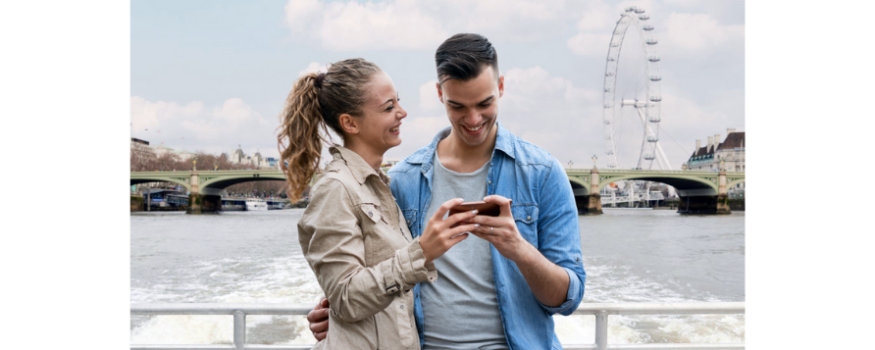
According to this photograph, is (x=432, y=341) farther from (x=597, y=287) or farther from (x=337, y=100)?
(x=597, y=287)

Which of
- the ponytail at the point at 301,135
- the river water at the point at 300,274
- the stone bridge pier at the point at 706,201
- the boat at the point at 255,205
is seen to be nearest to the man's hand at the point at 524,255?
the ponytail at the point at 301,135

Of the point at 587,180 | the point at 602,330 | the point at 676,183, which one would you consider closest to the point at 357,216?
the point at 602,330

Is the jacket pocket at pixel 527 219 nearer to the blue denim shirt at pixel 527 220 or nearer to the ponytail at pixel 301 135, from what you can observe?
the blue denim shirt at pixel 527 220

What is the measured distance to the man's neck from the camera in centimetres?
173

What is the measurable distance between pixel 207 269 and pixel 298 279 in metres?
Answer: 7.00

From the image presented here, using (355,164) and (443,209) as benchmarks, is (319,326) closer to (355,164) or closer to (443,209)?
(355,164)

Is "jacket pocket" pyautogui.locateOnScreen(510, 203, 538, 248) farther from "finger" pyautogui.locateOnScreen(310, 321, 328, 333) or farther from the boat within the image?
the boat

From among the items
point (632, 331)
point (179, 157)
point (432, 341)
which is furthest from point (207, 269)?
point (179, 157)

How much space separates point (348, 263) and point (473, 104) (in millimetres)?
593

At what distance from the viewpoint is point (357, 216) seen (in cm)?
132

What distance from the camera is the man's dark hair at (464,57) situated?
1.52m

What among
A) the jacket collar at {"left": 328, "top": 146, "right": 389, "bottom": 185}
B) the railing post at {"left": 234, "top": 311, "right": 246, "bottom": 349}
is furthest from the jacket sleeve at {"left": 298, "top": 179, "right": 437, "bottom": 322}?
the railing post at {"left": 234, "top": 311, "right": 246, "bottom": 349}

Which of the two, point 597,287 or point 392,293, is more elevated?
point 392,293
